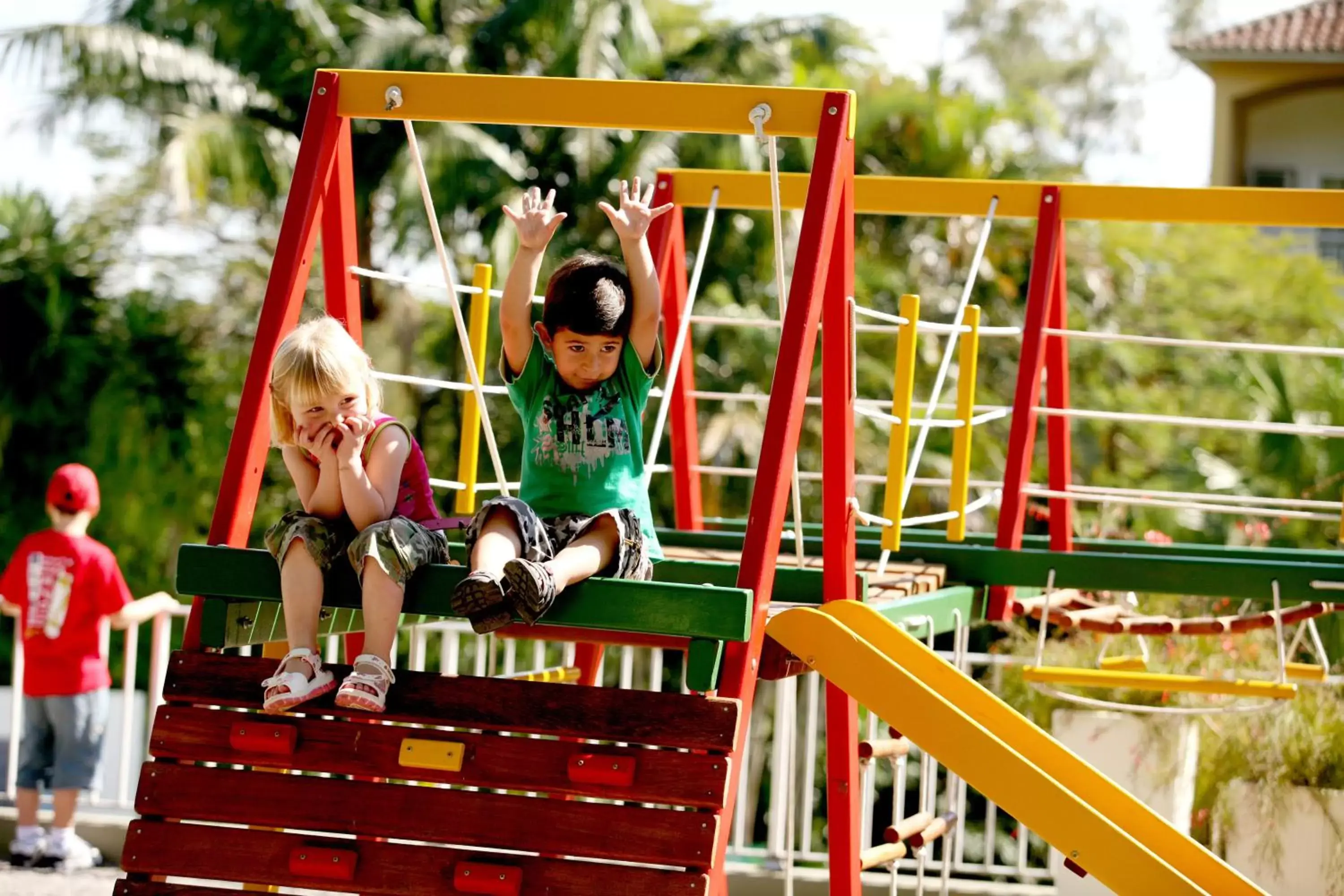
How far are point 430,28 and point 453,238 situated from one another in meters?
2.46

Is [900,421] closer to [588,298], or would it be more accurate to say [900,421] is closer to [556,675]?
[588,298]

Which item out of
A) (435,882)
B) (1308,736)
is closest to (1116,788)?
(435,882)

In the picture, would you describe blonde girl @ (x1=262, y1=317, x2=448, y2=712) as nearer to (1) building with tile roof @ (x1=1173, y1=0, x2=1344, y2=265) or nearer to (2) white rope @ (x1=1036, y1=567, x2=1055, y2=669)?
(2) white rope @ (x1=1036, y1=567, x2=1055, y2=669)

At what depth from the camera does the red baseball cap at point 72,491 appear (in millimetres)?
6359

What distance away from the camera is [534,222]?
3.81 meters

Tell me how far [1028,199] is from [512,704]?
126 inches

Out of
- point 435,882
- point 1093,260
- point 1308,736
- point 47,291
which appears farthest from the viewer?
point 1093,260

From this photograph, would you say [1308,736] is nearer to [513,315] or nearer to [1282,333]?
[513,315]

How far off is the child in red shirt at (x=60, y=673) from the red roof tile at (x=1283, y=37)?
2028 cm

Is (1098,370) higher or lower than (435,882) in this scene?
higher

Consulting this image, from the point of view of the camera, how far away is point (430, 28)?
17.8 meters

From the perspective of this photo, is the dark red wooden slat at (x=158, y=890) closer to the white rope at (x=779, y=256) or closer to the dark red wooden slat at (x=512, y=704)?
the dark red wooden slat at (x=512, y=704)

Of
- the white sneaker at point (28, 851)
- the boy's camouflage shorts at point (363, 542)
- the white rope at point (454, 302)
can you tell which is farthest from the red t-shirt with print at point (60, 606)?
the boy's camouflage shorts at point (363, 542)

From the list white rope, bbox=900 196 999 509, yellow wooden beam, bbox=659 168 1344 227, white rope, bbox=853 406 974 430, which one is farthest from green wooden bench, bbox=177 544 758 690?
yellow wooden beam, bbox=659 168 1344 227
